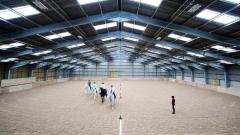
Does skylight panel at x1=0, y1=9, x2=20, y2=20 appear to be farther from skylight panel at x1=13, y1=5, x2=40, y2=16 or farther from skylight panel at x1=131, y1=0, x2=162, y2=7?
skylight panel at x1=131, y1=0, x2=162, y2=7

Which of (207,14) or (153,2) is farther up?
(153,2)

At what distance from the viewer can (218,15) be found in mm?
11477

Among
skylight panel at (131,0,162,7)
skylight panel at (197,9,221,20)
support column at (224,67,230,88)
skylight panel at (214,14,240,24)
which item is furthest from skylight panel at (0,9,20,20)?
support column at (224,67,230,88)

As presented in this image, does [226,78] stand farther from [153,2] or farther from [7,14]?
[7,14]

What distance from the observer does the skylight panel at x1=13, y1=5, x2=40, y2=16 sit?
10.6 m

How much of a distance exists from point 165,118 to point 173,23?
26.3 ft

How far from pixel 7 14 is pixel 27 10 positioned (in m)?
1.41

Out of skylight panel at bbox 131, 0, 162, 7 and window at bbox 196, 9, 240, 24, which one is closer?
window at bbox 196, 9, 240, 24

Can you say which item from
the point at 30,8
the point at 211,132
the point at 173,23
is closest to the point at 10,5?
the point at 30,8

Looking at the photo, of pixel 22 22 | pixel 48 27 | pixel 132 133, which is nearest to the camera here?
pixel 132 133

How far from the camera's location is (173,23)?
1456cm

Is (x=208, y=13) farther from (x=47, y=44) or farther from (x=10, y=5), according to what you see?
(x=47, y=44)

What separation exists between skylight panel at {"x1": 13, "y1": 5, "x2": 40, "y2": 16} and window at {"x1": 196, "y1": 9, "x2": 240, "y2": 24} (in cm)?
1134

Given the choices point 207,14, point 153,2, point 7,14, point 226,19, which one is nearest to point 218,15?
point 207,14
